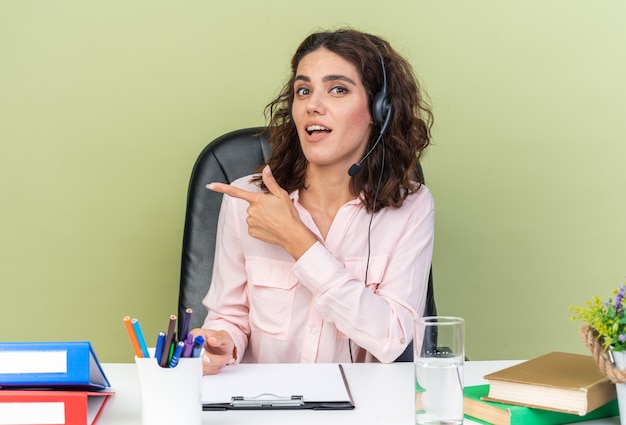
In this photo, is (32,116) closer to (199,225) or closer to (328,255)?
(199,225)

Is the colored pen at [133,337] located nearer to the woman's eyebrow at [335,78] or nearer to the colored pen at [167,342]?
the colored pen at [167,342]

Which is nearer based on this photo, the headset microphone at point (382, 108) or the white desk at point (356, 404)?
the white desk at point (356, 404)

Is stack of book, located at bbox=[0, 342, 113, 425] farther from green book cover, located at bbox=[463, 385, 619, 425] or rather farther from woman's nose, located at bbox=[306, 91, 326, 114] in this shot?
woman's nose, located at bbox=[306, 91, 326, 114]

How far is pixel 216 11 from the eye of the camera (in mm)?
2223

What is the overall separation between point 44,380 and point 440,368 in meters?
0.47

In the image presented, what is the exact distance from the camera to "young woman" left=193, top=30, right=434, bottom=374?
5.28ft

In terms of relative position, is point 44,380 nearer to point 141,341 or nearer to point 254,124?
point 141,341

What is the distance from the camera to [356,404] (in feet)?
3.82

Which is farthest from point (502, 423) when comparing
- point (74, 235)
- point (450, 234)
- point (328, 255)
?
point (74, 235)

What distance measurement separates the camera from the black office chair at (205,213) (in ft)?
6.31

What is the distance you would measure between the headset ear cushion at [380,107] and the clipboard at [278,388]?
60cm

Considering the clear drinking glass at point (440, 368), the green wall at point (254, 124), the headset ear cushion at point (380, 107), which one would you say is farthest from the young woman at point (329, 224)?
the clear drinking glass at point (440, 368)

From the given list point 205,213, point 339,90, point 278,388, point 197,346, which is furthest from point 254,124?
point 197,346

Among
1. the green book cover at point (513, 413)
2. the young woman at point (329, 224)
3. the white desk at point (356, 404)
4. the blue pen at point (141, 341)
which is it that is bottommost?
the green book cover at point (513, 413)
